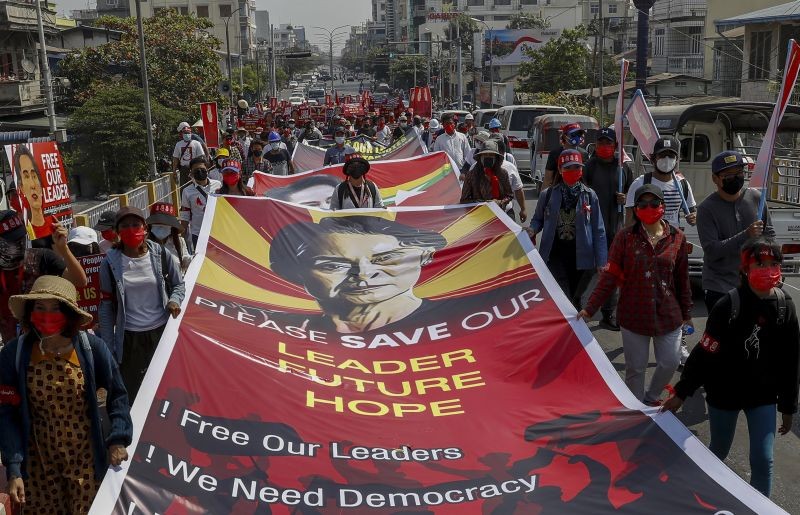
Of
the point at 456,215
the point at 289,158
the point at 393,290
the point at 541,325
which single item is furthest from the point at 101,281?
the point at 289,158

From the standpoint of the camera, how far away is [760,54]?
3184 centimetres

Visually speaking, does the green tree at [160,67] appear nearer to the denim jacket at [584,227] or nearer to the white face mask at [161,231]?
the denim jacket at [584,227]

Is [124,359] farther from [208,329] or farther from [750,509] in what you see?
[750,509]

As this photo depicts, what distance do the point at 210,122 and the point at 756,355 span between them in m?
15.8

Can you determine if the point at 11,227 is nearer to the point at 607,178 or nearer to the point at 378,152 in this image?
the point at 607,178

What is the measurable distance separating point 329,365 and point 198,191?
4.49m

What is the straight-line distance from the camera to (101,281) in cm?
602

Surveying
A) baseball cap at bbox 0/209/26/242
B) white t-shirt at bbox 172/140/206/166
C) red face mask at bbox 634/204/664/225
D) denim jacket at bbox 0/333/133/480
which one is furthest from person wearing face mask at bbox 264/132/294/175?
denim jacket at bbox 0/333/133/480

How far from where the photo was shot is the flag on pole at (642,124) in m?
8.82

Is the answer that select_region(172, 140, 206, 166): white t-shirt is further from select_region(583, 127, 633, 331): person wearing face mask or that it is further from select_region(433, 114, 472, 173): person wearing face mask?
select_region(583, 127, 633, 331): person wearing face mask

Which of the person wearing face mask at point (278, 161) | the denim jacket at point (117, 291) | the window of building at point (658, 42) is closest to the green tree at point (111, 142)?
the person wearing face mask at point (278, 161)

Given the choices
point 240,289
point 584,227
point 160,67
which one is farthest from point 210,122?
point 160,67

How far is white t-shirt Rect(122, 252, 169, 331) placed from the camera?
599 cm

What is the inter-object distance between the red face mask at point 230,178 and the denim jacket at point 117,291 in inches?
136
